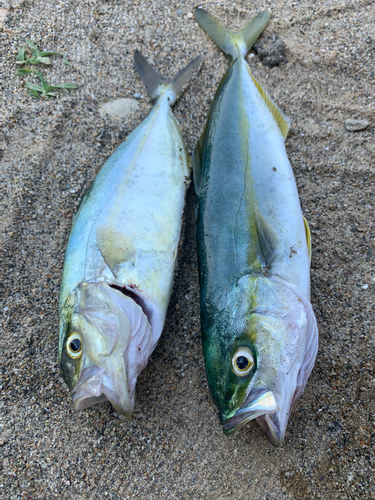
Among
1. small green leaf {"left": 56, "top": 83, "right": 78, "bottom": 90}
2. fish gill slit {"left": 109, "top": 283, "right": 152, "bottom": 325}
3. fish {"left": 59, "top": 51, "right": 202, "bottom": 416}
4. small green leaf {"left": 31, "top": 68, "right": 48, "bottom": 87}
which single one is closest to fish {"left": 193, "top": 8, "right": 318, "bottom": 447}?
fish {"left": 59, "top": 51, "right": 202, "bottom": 416}

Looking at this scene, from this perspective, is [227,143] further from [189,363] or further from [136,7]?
[136,7]

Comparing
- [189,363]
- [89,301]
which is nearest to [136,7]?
[89,301]

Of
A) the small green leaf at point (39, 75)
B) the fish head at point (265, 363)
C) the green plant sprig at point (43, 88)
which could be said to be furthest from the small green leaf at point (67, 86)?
the fish head at point (265, 363)

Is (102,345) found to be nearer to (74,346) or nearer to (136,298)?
(74,346)

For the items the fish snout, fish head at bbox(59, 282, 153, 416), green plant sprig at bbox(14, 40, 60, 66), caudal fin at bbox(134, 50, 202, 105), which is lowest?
the fish snout

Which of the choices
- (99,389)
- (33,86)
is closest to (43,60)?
(33,86)

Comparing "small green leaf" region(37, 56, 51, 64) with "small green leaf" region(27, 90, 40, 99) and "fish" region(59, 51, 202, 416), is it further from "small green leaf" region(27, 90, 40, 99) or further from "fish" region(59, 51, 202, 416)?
"fish" region(59, 51, 202, 416)
